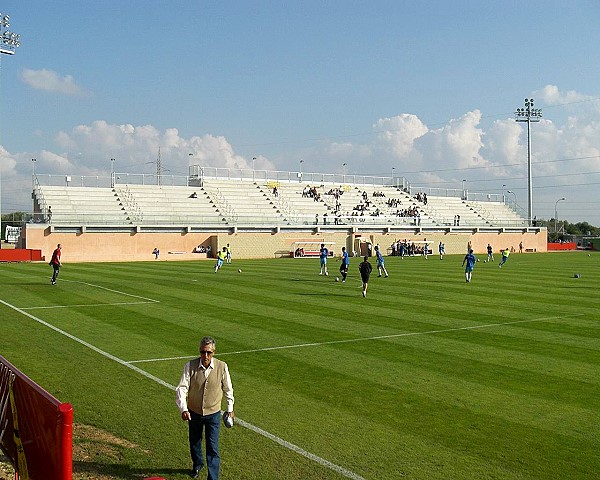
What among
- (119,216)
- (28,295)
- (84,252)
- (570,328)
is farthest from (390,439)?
(119,216)

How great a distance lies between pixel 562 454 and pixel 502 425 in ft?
4.17

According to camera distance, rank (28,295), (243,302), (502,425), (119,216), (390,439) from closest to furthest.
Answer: (390,439) → (502,425) → (243,302) → (28,295) → (119,216)

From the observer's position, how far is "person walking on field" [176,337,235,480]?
759 centimetres

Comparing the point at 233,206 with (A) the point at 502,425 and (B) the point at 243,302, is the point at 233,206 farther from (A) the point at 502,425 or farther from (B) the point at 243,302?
(A) the point at 502,425

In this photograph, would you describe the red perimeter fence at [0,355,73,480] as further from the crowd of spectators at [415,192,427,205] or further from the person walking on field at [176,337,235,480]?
the crowd of spectators at [415,192,427,205]

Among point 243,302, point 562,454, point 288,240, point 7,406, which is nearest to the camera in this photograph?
point 7,406

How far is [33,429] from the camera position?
6.96m

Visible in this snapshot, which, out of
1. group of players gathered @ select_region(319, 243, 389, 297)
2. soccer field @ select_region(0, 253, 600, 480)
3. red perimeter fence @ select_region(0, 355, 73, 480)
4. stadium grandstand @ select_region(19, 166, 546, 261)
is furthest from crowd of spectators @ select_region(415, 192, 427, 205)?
red perimeter fence @ select_region(0, 355, 73, 480)

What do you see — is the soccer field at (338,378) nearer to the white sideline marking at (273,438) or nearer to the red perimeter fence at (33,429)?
the white sideline marking at (273,438)

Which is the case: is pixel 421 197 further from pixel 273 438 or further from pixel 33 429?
pixel 33 429

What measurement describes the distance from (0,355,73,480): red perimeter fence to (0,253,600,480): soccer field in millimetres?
928

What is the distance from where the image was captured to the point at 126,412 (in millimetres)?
10367

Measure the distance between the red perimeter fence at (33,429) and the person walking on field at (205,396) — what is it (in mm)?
1530

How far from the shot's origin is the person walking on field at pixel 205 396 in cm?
759
